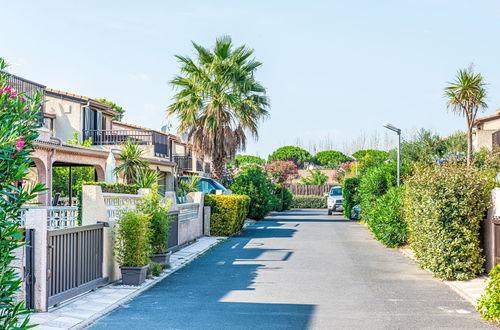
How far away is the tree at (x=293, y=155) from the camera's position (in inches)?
3725

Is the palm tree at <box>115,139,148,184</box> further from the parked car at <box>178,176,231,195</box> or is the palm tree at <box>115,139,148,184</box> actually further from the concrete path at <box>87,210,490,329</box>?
the concrete path at <box>87,210,490,329</box>

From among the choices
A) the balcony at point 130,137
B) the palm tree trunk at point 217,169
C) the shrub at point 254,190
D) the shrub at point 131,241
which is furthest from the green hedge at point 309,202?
the shrub at point 131,241

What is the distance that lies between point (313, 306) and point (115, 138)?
83.2 ft

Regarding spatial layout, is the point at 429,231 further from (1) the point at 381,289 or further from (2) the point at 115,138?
(2) the point at 115,138

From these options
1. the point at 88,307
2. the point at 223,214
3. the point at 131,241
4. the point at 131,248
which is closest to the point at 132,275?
the point at 131,248

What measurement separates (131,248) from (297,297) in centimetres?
335

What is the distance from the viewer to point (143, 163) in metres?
Answer: 24.2

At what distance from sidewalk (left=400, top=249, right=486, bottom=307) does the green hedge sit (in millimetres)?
44777

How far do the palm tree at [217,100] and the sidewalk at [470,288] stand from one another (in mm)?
18547

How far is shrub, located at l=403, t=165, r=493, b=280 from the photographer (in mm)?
11289

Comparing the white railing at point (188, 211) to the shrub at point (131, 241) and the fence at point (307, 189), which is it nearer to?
the shrub at point (131, 241)

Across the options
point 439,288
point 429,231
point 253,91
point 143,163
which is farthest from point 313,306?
point 253,91

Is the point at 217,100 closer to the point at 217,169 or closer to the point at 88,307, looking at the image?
the point at 217,169

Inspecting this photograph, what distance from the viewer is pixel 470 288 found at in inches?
409
